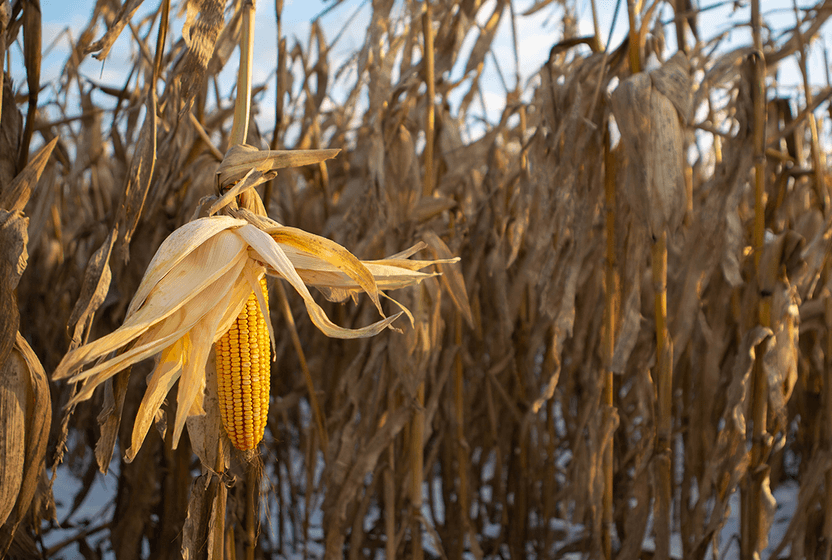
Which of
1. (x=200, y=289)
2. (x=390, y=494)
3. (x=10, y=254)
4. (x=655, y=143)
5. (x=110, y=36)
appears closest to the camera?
(x=200, y=289)

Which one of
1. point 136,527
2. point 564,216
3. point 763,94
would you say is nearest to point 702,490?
point 564,216

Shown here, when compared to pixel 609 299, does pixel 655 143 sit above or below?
above

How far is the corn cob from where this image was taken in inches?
27.5

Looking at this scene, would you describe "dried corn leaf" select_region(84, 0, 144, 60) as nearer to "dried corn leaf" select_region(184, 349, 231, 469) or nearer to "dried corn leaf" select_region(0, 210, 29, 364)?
"dried corn leaf" select_region(0, 210, 29, 364)

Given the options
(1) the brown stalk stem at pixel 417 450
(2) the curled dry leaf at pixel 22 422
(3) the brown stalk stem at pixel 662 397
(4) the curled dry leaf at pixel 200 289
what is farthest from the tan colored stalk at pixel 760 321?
(2) the curled dry leaf at pixel 22 422

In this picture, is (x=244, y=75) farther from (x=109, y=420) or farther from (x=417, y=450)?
(x=417, y=450)

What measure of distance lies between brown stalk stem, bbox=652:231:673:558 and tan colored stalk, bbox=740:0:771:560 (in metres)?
0.25

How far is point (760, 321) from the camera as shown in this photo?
4.97 feet

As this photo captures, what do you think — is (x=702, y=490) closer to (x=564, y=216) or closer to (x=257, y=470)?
(x=564, y=216)

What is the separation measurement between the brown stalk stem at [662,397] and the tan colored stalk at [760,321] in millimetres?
252

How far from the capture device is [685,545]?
79.1 inches

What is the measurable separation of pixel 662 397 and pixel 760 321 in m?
0.36

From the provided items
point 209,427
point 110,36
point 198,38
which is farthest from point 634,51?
point 209,427

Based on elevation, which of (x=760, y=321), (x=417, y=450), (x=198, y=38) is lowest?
(x=417, y=450)
